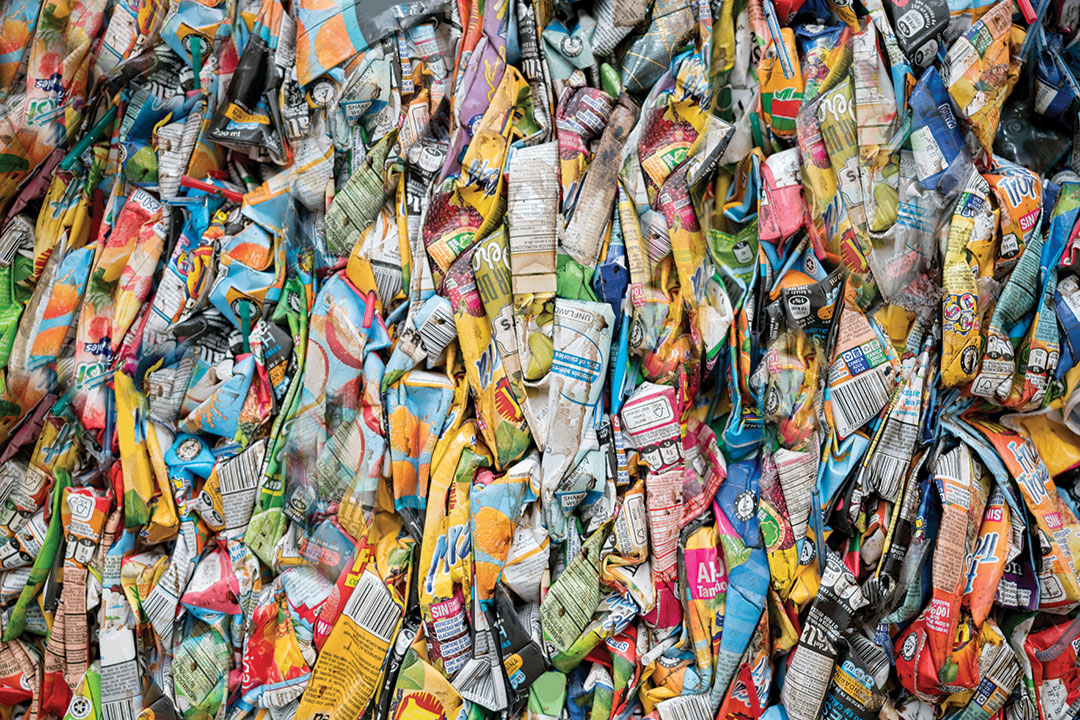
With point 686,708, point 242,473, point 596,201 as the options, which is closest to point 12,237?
point 242,473

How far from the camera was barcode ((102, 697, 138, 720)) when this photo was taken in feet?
3.49

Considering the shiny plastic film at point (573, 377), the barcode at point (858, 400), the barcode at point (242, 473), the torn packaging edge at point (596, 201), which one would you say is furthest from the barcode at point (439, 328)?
the barcode at point (858, 400)

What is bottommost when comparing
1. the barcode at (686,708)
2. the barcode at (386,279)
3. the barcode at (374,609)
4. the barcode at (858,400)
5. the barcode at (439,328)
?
the barcode at (686,708)

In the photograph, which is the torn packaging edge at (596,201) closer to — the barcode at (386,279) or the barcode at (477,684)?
the barcode at (386,279)

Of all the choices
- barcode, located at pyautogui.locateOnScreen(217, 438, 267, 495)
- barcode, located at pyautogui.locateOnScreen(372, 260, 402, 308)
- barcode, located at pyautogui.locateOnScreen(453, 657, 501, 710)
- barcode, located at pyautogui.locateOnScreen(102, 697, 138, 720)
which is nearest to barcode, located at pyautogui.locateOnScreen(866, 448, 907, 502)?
barcode, located at pyautogui.locateOnScreen(453, 657, 501, 710)

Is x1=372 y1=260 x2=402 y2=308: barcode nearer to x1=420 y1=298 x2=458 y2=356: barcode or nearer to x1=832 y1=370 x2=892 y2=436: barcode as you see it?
x1=420 y1=298 x2=458 y2=356: barcode

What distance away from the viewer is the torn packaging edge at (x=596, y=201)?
94cm

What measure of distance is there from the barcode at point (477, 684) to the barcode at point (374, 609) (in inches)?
3.6

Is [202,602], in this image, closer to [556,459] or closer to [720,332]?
[556,459]

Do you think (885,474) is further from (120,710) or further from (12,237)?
(12,237)

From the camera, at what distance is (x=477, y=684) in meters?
0.93

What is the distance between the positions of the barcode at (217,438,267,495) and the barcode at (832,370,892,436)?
0.66 m

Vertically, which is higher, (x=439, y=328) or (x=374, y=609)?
(x=439, y=328)

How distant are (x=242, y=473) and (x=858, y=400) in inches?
27.4
